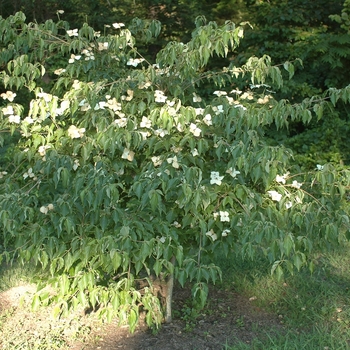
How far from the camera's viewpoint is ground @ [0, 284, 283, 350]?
3.19 m

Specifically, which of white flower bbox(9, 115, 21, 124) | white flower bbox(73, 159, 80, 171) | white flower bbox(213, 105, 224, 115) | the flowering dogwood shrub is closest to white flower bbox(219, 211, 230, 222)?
the flowering dogwood shrub

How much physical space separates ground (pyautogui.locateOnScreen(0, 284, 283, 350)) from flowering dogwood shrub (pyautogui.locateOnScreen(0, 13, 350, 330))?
0.24 metres

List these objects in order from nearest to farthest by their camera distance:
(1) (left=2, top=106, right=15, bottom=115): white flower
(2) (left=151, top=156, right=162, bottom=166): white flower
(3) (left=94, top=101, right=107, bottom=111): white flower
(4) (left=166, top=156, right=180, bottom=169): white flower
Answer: (4) (left=166, top=156, right=180, bottom=169): white flower < (2) (left=151, top=156, right=162, bottom=166): white flower < (3) (left=94, top=101, right=107, bottom=111): white flower < (1) (left=2, top=106, right=15, bottom=115): white flower

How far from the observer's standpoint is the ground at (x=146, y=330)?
10.5 feet

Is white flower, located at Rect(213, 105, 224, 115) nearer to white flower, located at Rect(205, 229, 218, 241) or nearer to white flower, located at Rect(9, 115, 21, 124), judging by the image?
white flower, located at Rect(205, 229, 218, 241)

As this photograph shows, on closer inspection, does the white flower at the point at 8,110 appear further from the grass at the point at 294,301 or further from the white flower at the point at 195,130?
the grass at the point at 294,301

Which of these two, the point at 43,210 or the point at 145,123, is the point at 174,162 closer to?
the point at 145,123

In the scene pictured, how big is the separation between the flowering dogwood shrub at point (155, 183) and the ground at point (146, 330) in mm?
245

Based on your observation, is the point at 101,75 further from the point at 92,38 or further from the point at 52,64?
the point at 52,64

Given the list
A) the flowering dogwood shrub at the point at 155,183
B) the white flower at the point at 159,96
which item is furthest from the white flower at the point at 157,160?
the white flower at the point at 159,96

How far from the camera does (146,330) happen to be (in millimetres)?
3350

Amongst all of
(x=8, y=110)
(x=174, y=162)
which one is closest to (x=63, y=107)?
(x=8, y=110)

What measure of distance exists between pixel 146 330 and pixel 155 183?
48.4 inches

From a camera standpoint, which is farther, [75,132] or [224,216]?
[75,132]
